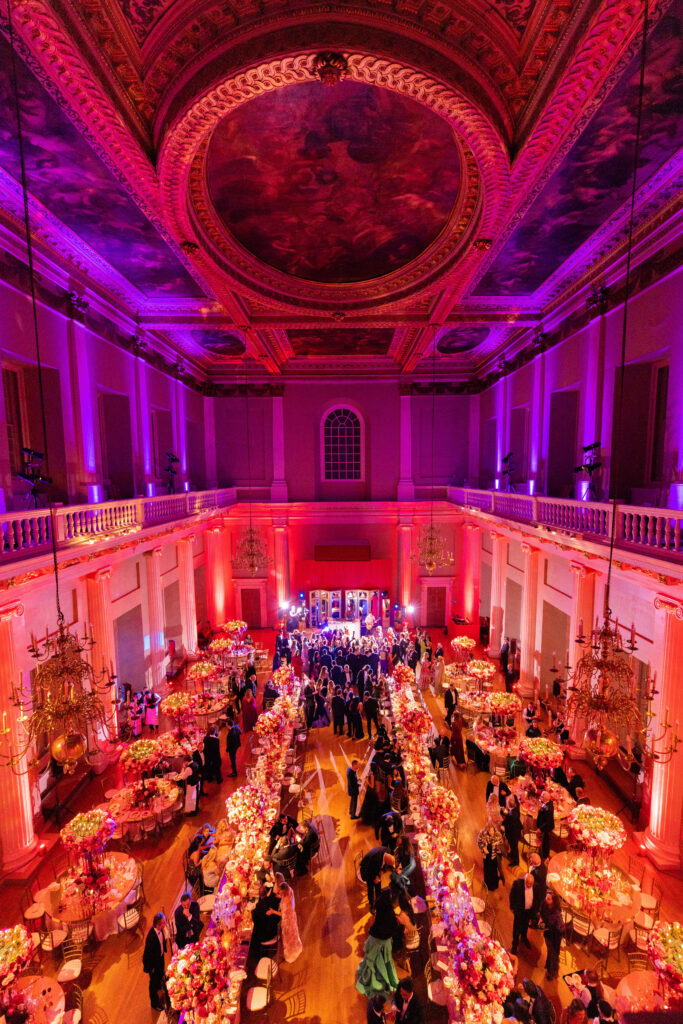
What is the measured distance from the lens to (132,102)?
22.4ft

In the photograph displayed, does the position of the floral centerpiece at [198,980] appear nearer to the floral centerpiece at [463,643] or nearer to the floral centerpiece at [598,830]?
the floral centerpiece at [598,830]

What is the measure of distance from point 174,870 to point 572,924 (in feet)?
20.8

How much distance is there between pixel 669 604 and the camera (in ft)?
26.9

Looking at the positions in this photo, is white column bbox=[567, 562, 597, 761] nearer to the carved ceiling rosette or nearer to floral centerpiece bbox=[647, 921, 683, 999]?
floral centerpiece bbox=[647, 921, 683, 999]

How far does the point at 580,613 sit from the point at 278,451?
47.9 ft

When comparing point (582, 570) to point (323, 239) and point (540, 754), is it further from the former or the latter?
point (323, 239)

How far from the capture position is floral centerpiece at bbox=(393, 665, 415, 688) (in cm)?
1314

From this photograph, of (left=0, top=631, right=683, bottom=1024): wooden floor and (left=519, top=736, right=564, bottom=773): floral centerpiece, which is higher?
(left=519, top=736, right=564, bottom=773): floral centerpiece

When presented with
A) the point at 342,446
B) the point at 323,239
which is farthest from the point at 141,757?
the point at 342,446

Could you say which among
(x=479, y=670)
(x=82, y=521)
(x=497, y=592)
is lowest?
(x=479, y=670)

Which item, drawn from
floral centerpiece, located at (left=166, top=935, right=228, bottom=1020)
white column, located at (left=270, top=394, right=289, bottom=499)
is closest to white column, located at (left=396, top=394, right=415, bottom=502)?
white column, located at (left=270, top=394, right=289, bottom=499)

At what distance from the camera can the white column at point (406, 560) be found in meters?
22.5

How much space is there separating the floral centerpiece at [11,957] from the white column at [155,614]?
973 cm

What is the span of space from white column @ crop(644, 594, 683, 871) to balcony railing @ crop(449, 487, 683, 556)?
3.92ft
